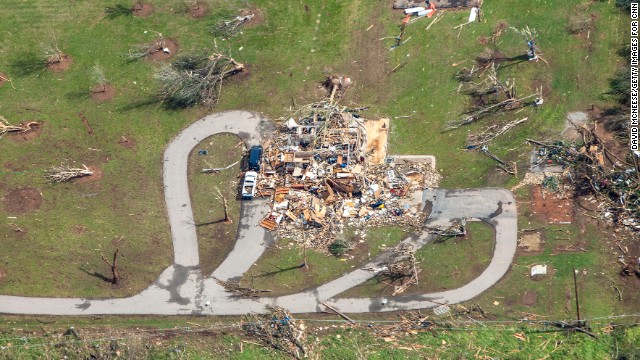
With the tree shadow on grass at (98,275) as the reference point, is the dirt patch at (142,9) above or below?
above

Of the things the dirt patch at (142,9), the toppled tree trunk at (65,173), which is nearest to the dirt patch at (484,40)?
the dirt patch at (142,9)

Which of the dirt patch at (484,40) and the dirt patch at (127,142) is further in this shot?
the dirt patch at (484,40)

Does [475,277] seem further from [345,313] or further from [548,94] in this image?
[548,94]

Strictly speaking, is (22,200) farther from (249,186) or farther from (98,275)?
(249,186)

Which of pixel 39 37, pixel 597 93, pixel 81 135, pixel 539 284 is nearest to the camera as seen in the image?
pixel 539 284

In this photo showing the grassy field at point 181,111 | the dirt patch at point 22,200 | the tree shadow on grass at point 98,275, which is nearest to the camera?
the tree shadow on grass at point 98,275

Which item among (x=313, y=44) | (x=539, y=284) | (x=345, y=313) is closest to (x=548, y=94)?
(x=539, y=284)

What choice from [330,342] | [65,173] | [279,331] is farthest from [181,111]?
[330,342]

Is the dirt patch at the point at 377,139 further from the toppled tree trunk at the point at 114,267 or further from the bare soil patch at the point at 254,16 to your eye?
the toppled tree trunk at the point at 114,267
